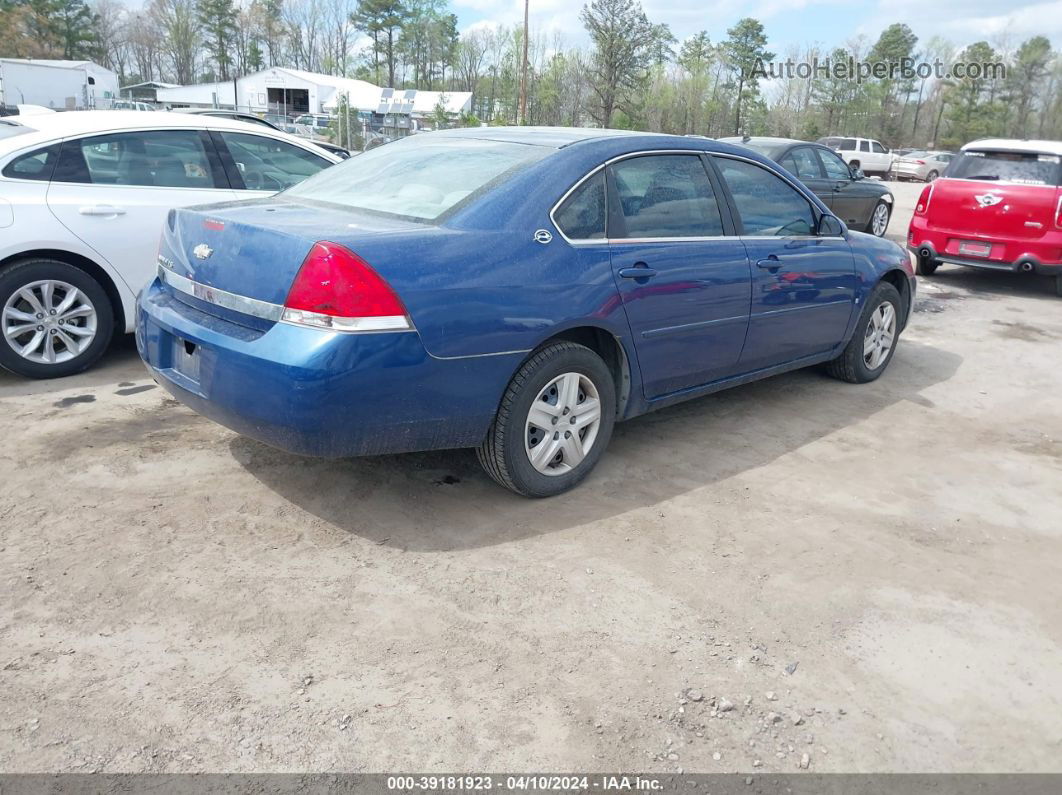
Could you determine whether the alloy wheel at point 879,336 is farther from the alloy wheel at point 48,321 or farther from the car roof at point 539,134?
the alloy wheel at point 48,321

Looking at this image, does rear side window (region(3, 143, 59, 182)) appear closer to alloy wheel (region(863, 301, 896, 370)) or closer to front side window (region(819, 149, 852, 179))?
alloy wheel (region(863, 301, 896, 370))

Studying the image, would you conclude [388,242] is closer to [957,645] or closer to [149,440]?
[149,440]

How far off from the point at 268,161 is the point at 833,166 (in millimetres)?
8824

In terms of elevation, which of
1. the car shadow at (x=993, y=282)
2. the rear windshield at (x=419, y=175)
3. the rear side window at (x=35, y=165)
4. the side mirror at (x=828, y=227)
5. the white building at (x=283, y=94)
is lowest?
the car shadow at (x=993, y=282)

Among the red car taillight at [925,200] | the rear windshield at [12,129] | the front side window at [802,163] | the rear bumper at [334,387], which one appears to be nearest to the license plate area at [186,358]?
the rear bumper at [334,387]

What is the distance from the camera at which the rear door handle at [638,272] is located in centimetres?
399

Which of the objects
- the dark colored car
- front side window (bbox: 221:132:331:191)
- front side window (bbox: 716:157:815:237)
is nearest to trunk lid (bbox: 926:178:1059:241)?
the dark colored car

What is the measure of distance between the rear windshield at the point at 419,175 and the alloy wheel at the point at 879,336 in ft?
10.2

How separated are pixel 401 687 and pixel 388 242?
5.34 feet

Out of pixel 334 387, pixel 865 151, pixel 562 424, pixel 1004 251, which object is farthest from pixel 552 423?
pixel 865 151

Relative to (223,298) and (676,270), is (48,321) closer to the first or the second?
(223,298)

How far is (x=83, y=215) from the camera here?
5.36 m

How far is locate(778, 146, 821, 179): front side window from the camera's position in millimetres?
11055

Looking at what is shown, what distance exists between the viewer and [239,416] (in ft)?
11.2
